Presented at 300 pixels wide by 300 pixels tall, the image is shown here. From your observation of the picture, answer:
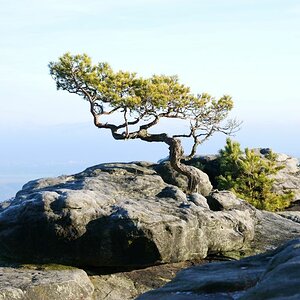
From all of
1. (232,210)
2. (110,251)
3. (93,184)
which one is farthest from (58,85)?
(110,251)

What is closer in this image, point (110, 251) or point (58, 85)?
point (110, 251)

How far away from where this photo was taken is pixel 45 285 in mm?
14695

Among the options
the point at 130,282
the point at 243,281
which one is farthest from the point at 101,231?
the point at 243,281

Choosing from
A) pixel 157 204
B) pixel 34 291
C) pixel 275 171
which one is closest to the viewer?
pixel 34 291

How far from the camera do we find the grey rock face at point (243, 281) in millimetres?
5543

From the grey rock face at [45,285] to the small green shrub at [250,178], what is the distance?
Answer: 64.1 ft

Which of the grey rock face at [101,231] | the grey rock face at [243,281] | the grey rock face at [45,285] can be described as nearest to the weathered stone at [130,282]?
the grey rock face at [101,231]

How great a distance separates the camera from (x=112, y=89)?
32.4 m

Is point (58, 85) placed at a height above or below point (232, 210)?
above

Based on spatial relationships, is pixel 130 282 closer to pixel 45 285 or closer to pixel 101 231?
pixel 101 231

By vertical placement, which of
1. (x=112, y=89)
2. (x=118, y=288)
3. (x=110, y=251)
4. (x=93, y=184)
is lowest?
(x=118, y=288)

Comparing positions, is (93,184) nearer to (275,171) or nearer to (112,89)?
(112,89)

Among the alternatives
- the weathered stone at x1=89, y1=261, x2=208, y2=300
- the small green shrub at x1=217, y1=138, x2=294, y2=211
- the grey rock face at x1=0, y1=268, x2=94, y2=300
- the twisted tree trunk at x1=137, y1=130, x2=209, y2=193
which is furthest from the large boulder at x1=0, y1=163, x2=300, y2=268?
the small green shrub at x1=217, y1=138, x2=294, y2=211

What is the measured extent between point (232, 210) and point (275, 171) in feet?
47.4
